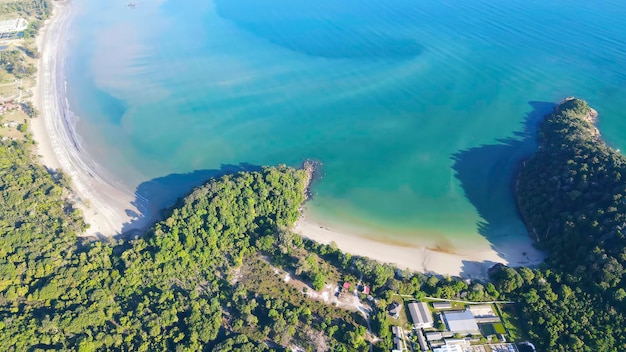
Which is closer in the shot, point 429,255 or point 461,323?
point 461,323

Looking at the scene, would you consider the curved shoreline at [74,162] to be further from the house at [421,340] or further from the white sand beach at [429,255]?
the house at [421,340]

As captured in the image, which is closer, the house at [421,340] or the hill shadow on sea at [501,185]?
the house at [421,340]

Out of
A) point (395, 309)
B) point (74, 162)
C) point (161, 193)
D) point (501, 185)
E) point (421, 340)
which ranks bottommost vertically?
point (421, 340)

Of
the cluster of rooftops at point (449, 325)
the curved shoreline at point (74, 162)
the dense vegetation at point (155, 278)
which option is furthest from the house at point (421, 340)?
the curved shoreline at point (74, 162)

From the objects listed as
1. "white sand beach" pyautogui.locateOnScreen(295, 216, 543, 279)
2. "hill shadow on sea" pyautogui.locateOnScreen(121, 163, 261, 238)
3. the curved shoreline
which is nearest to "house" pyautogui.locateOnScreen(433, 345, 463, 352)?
"white sand beach" pyautogui.locateOnScreen(295, 216, 543, 279)

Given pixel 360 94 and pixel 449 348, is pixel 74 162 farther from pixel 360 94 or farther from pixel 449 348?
pixel 449 348

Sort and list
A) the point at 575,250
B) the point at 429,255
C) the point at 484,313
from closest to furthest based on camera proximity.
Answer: the point at 484,313, the point at 575,250, the point at 429,255

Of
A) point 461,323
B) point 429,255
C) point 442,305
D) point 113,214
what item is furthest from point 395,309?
point 113,214
